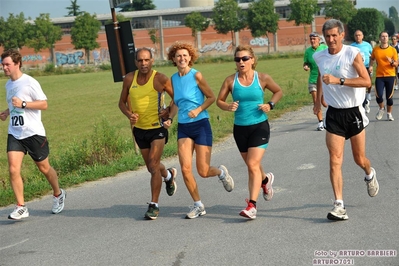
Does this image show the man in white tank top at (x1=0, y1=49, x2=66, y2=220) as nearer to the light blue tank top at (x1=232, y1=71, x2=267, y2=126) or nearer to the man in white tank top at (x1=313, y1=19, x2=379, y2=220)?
the light blue tank top at (x1=232, y1=71, x2=267, y2=126)

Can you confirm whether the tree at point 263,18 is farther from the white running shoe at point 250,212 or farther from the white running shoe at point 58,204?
the white running shoe at point 250,212

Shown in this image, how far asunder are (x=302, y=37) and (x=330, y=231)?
10638cm

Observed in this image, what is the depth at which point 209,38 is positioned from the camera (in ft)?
378

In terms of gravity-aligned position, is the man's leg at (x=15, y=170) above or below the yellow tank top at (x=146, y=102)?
below

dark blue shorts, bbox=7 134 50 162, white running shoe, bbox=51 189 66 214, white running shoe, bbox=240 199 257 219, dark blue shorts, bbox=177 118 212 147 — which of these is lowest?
white running shoe, bbox=51 189 66 214

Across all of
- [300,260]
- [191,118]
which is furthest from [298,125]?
[300,260]

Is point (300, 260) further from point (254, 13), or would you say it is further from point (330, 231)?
point (254, 13)

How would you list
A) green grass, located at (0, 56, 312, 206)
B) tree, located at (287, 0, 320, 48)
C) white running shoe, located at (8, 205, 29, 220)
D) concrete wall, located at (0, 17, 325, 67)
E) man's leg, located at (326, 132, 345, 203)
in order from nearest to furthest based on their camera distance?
man's leg, located at (326, 132, 345, 203) < white running shoe, located at (8, 205, 29, 220) < green grass, located at (0, 56, 312, 206) < tree, located at (287, 0, 320, 48) < concrete wall, located at (0, 17, 325, 67)

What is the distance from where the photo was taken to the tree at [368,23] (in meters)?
117

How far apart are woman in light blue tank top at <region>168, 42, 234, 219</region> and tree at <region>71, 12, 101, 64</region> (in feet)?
320

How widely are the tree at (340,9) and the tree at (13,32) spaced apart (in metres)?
46.1

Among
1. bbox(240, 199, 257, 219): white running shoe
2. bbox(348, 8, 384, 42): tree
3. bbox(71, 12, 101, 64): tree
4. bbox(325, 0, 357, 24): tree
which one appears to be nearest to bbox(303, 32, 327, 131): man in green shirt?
bbox(240, 199, 257, 219): white running shoe

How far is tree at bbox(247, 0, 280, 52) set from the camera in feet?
339

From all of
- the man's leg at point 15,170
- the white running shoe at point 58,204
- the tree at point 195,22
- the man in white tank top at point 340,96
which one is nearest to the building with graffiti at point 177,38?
the tree at point 195,22
